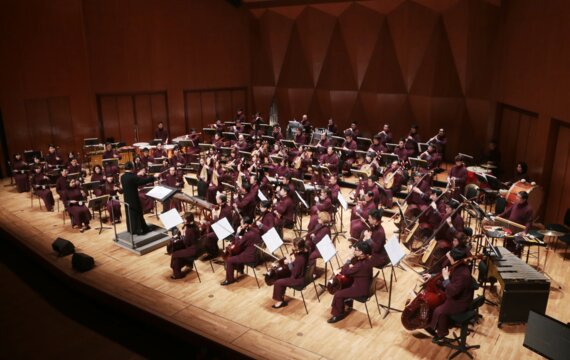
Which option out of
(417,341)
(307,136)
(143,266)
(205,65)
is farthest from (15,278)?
(205,65)

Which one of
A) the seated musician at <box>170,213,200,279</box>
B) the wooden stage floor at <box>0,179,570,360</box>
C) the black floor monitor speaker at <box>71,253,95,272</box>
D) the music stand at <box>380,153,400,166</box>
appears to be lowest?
the wooden stage floor at <box>0,179,570,360</box>

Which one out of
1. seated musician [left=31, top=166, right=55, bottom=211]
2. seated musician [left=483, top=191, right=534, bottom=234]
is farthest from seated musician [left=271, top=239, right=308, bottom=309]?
seated musician [left=31, top=166, right=55, bottom=211]

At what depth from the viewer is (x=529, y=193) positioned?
8.69 meters

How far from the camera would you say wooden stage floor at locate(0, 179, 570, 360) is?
5953mm

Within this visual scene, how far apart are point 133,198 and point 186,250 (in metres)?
1.86

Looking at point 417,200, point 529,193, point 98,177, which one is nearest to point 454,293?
point 417,200

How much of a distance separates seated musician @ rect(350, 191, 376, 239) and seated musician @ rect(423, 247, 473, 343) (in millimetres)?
2647

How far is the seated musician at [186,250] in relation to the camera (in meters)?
7.81

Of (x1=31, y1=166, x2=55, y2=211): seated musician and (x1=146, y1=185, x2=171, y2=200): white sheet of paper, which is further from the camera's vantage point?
(x1=31, y1=166, x2=55, y2=211): seated musician

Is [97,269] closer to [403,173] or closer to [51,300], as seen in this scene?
[51,300]

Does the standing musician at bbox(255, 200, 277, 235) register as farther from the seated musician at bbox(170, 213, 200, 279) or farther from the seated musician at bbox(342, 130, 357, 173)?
the seated musician at bbox(342, 130, 357, 173)

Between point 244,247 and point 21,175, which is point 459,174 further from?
point 21,175

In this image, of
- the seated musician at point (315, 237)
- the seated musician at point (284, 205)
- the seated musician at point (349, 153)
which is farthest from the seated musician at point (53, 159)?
the seated musician at point (315, 237)

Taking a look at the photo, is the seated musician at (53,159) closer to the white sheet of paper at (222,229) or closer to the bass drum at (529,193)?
the white sheet of paper at (222,229)
